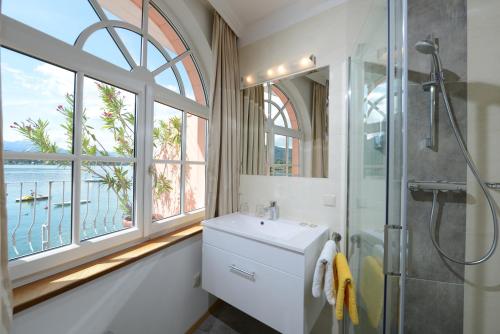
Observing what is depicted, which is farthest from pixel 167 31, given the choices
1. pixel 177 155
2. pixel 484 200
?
pixel 484 200

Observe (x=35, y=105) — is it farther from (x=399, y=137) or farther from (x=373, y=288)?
(x=373, y=288)

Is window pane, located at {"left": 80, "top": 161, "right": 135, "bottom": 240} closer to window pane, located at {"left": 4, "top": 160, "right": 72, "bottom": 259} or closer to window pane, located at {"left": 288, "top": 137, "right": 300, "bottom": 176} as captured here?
window pane, located at {"left": 4, "top": 160, "right": 72, "bottom": 259}

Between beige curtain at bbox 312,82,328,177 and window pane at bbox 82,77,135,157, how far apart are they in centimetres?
126

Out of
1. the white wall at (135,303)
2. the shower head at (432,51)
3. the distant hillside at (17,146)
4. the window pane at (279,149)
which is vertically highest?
the shower head at (432,51)

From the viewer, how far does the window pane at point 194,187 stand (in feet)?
5.83

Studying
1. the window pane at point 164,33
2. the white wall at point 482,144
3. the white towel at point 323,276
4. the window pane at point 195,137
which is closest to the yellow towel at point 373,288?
the white towel at point 323,276

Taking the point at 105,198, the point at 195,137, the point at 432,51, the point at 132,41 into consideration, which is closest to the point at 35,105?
the point at 105,198

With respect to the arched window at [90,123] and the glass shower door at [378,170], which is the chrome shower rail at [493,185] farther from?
the arched window at [90,123]

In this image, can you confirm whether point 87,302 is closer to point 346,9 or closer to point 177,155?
point 177,155

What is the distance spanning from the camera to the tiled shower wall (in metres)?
1.08

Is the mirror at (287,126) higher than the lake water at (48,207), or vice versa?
the mirror at (287,126)

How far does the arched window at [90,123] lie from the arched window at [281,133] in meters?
0.72

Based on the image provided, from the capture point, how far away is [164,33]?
158 centimetres

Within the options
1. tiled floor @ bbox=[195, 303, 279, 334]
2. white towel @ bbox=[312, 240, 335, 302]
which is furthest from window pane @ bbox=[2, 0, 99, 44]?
tiled floor @ bbox=[195, 303, 279, 334]
